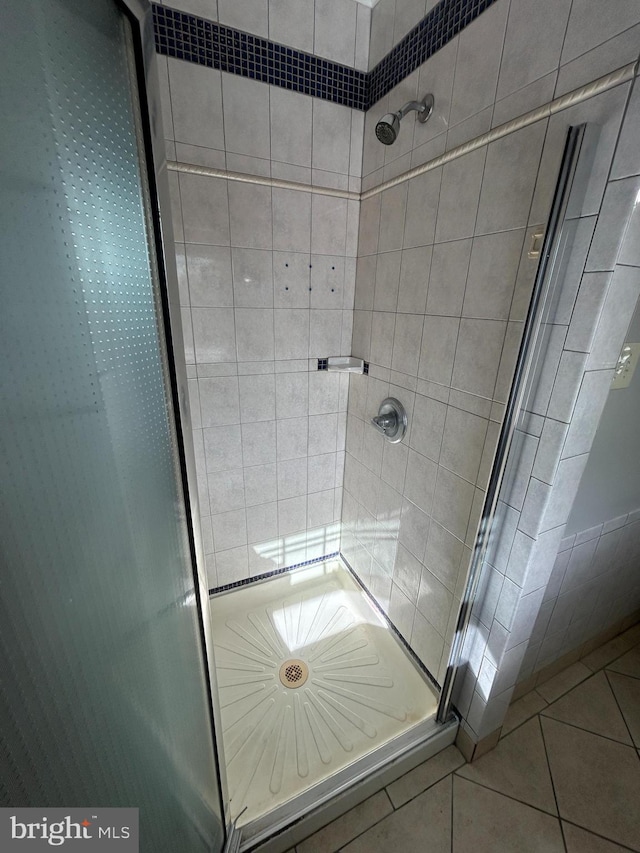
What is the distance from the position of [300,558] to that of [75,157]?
6.76 ft

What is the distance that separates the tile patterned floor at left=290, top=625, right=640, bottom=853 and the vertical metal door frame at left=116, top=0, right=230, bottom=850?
3.56ft

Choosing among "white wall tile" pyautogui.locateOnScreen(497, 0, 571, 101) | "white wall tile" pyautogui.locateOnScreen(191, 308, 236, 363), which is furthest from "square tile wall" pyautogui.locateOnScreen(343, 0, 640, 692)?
"white wall tile" pyautogui.locateOnScreen(191, 308, 236, 363)

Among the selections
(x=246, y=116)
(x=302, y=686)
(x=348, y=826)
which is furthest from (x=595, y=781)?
(x=246, y=116)

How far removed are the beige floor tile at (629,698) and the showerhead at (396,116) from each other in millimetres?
2463

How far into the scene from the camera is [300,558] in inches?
82.9

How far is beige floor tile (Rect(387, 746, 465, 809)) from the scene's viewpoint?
123cm

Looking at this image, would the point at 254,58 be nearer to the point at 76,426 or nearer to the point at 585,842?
the point at 76,426

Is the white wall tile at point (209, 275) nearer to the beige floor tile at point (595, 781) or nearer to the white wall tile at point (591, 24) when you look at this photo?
the white wall tile at point (591, 24)

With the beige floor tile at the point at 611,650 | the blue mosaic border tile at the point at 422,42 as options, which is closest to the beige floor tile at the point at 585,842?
the beige floor tile at the point at 611,650

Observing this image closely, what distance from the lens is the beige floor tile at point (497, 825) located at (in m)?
1.10

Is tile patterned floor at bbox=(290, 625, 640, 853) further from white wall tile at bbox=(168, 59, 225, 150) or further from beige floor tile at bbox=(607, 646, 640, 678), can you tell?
white wall tile at bbox=(168, 59, 225, 150)

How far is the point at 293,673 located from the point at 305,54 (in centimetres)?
265

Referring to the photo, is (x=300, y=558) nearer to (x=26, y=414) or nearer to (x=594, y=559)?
(x=594, y=559)

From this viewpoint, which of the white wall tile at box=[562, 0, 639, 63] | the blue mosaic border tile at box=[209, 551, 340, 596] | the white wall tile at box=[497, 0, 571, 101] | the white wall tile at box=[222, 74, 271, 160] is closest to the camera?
the white wall tile at box=[562, 0, 639, 63]
